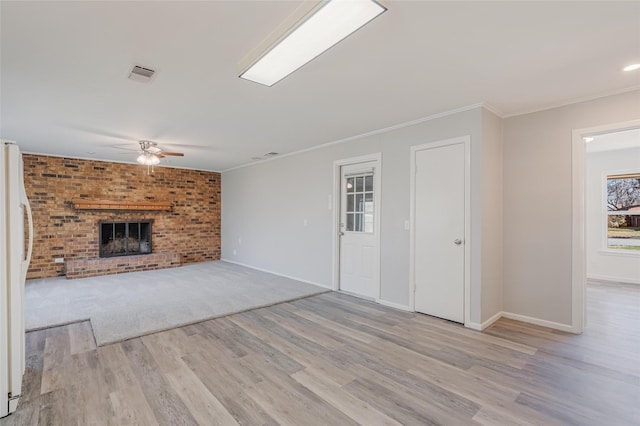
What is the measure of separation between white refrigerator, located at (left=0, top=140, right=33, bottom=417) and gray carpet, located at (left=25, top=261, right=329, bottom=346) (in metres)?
0.98

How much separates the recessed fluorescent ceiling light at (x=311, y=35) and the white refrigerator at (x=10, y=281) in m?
1.71

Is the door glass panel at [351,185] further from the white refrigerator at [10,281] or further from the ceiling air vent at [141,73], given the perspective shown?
the white refrigerator at [10,281]

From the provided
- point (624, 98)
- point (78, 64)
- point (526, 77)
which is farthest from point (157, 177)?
point (624, 98)

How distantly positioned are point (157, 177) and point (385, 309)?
6.14 meters

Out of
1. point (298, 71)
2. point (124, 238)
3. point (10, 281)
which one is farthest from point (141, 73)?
point (124, 238)

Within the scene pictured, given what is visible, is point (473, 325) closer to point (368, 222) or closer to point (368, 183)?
point (368, 222)

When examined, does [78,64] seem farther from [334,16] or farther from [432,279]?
[432,279]

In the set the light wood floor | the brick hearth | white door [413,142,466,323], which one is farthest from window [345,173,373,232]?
the brick hearth

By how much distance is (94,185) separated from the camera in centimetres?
642

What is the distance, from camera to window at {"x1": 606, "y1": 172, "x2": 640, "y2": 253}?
18.8 ft

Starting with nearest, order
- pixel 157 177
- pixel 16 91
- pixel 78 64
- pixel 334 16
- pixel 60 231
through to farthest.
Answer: pixel 334 16
pixel 78 64
pixel 16 91
pixel 60 231
pixel 157 177

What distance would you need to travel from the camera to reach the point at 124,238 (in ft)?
22.4

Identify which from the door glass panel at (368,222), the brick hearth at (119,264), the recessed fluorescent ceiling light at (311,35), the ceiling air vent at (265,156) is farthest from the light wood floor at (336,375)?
the ceiling air vent at (265,156)

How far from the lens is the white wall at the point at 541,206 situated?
3.23m
